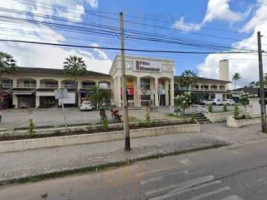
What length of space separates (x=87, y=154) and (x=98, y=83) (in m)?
32.7

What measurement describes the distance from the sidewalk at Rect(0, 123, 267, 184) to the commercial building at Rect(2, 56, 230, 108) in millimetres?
22352

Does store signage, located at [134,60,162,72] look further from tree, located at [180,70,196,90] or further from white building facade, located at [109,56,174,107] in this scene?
tree, located at [180,70,196,90]

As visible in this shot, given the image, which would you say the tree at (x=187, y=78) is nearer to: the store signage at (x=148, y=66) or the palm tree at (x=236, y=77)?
the store signage at (x=148, y=66)

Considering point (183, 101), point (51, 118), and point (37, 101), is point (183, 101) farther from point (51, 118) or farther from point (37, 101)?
point (37, 101)

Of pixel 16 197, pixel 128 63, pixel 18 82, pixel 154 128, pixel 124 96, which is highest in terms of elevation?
pixel 128 63

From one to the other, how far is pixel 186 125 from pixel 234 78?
67889 millimetres

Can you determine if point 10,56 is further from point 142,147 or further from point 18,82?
point 142,147

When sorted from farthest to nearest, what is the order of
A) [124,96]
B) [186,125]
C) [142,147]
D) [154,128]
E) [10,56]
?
1. [10,56]
2. [186,125]
3. [154,128]
4. [142,147]
5. [124,96]

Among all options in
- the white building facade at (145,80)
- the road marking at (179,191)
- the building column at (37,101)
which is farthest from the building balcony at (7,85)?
the road marking at (179,191)

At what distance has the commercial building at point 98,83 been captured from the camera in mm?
33875

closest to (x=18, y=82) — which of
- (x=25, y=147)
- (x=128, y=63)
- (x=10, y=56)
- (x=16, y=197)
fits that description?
(x=10, y=56)

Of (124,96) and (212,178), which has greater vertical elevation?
(124,96)

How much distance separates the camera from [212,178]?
216 inches

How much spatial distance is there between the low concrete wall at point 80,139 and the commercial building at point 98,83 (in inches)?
811
